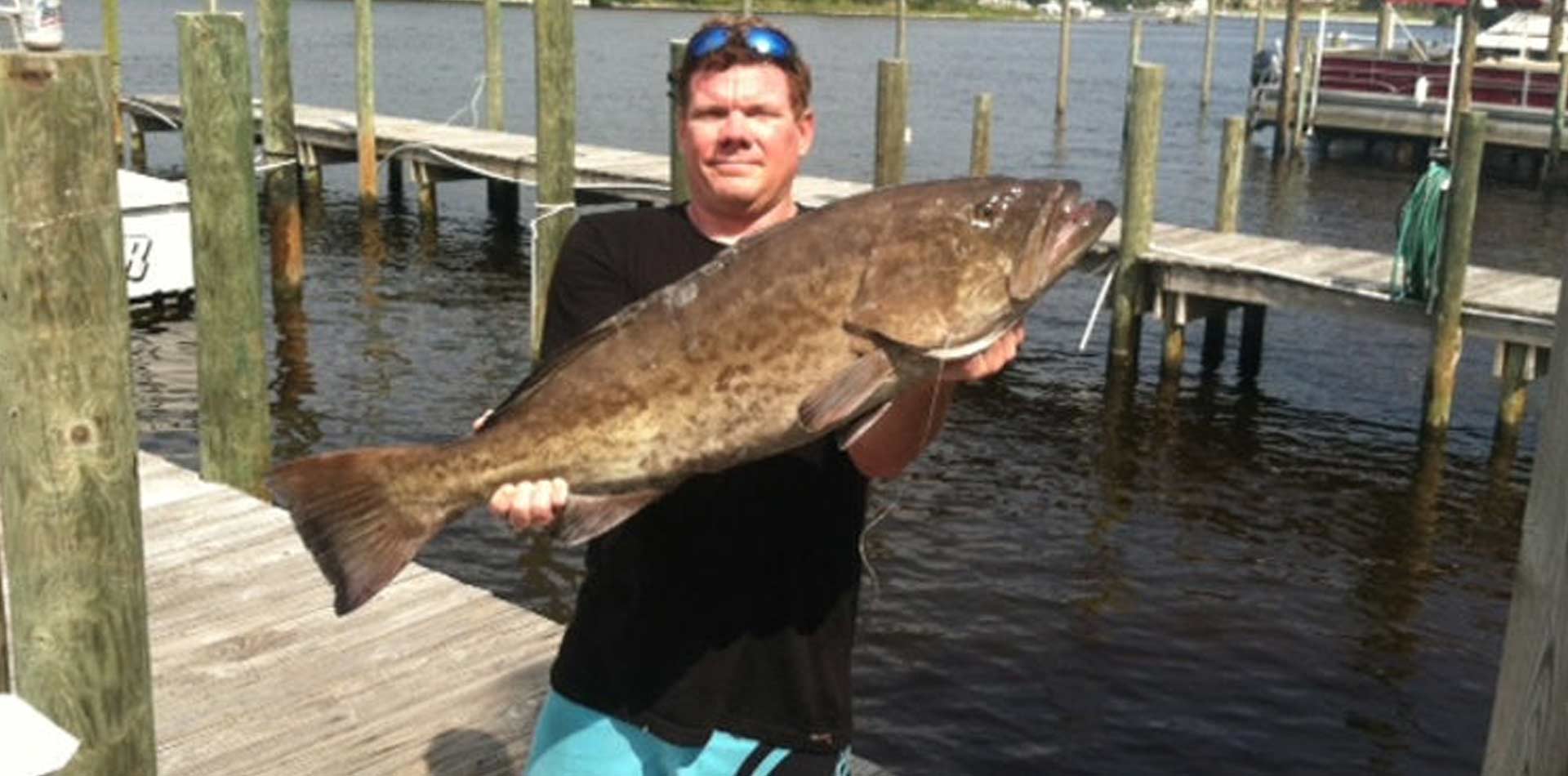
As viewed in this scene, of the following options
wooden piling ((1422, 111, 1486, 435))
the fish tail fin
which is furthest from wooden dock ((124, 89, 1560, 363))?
the fish tail fin

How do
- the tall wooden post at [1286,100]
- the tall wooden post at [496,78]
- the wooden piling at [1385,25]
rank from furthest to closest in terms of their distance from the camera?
the wooden piling at [1385,25] → the tall wooden post at [1286,100] → the tall wooden post at [496,78]

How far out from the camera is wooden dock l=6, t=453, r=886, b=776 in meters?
5.38

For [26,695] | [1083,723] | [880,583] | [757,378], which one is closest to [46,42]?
[26,695]

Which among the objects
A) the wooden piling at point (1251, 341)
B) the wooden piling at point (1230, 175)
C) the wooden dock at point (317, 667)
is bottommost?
the wooden piling at point (1251, 341)

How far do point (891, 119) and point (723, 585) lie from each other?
1324 centimetres

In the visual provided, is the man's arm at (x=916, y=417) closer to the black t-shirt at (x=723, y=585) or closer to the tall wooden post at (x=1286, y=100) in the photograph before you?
the black t-shirt at (x=723, y=585)

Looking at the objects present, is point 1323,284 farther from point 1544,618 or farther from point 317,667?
point 1544,618

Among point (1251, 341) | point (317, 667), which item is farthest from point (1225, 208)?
point (317, 667)

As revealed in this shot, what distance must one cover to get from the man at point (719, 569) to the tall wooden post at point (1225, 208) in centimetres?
1401

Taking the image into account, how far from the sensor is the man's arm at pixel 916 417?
296 cm

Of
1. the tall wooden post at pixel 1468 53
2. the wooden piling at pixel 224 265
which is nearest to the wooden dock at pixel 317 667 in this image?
the wooden piling at pixel 224 265

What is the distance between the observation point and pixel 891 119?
16.0 metres

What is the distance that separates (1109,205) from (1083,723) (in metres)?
6.61

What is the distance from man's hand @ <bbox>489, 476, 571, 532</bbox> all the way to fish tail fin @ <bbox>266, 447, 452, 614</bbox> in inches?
6.2
